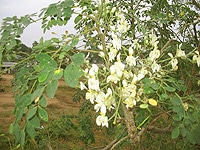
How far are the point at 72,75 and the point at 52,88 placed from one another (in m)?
0.07

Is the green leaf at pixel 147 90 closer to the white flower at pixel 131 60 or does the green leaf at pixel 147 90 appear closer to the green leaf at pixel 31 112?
the white flower at pixel 131 60

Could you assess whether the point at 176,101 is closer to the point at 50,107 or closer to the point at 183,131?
the point at 183,131

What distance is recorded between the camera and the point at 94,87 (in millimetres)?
834

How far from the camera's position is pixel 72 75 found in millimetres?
756

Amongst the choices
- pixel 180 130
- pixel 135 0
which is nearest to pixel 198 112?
pixel 180 130

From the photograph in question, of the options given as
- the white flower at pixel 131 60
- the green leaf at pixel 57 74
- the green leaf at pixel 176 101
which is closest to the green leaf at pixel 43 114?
the green leaf at pixel 57 74

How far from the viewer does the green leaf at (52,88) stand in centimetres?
75

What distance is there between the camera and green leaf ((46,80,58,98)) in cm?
75

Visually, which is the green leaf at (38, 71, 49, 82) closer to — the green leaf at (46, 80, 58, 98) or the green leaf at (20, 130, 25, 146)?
the green leaf at (46, 80, 58, 98)

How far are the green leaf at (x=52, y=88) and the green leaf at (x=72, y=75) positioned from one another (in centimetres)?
3

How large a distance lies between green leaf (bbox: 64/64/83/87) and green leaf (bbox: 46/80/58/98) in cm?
3

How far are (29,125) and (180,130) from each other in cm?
67

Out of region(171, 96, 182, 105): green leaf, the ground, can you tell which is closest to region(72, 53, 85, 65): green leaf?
region(171, 96, 182, 105): green leaf

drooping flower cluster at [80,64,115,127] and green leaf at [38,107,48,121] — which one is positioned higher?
drooping flower cluster at [80,64,115,127]
